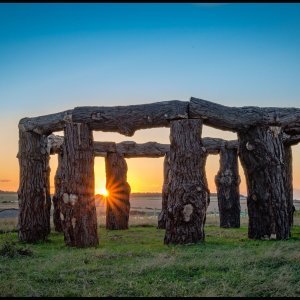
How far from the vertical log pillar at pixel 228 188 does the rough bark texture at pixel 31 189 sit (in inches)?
356

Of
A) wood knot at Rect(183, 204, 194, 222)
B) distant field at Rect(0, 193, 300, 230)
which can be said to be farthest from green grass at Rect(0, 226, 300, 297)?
distant field at Rect(0, 193, 300, 230)

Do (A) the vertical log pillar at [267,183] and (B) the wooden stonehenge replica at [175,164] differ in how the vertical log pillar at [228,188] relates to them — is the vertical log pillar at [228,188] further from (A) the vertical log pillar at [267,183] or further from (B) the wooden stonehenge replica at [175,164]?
(A) the vertical log pillar at [267,183]

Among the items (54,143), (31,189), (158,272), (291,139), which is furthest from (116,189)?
(158,272)

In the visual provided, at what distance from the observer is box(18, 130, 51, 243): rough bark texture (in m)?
15.0

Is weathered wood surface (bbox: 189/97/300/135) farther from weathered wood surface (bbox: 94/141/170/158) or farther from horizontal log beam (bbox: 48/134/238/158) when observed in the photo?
weathered wood surface (bbox: 94/141/170/158)

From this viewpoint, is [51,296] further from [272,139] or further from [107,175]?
[107,175]

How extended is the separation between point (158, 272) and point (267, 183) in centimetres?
641

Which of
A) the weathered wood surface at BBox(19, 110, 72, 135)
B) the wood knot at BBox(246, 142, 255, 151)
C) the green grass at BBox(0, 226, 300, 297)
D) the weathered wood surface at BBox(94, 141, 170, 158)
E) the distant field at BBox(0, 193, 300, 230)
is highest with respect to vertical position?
the weathered wood surface at BBox(19, 110, 72, 135)

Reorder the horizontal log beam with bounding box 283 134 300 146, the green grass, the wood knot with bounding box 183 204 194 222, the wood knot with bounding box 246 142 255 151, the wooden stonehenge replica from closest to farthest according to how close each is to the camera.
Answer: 1. the green grass
2. the wood knot with bounding box 183 204 194 222
3. the wooden stonehenge replica
4. the wood knot with bounding box 246 142 255 151
5. the horizontal log beam with bounding box 283 134 300 146

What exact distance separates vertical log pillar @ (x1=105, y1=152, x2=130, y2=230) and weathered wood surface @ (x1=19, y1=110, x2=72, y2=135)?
6.88 metres

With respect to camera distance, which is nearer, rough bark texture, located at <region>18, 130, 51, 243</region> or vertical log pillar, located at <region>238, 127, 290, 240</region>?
vertical log pillar, located at <region>238, 127, 290, 240</region>

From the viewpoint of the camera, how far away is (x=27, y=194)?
15.0 meters

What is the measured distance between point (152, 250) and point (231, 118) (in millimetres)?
4482

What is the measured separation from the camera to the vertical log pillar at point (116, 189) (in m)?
21.6
